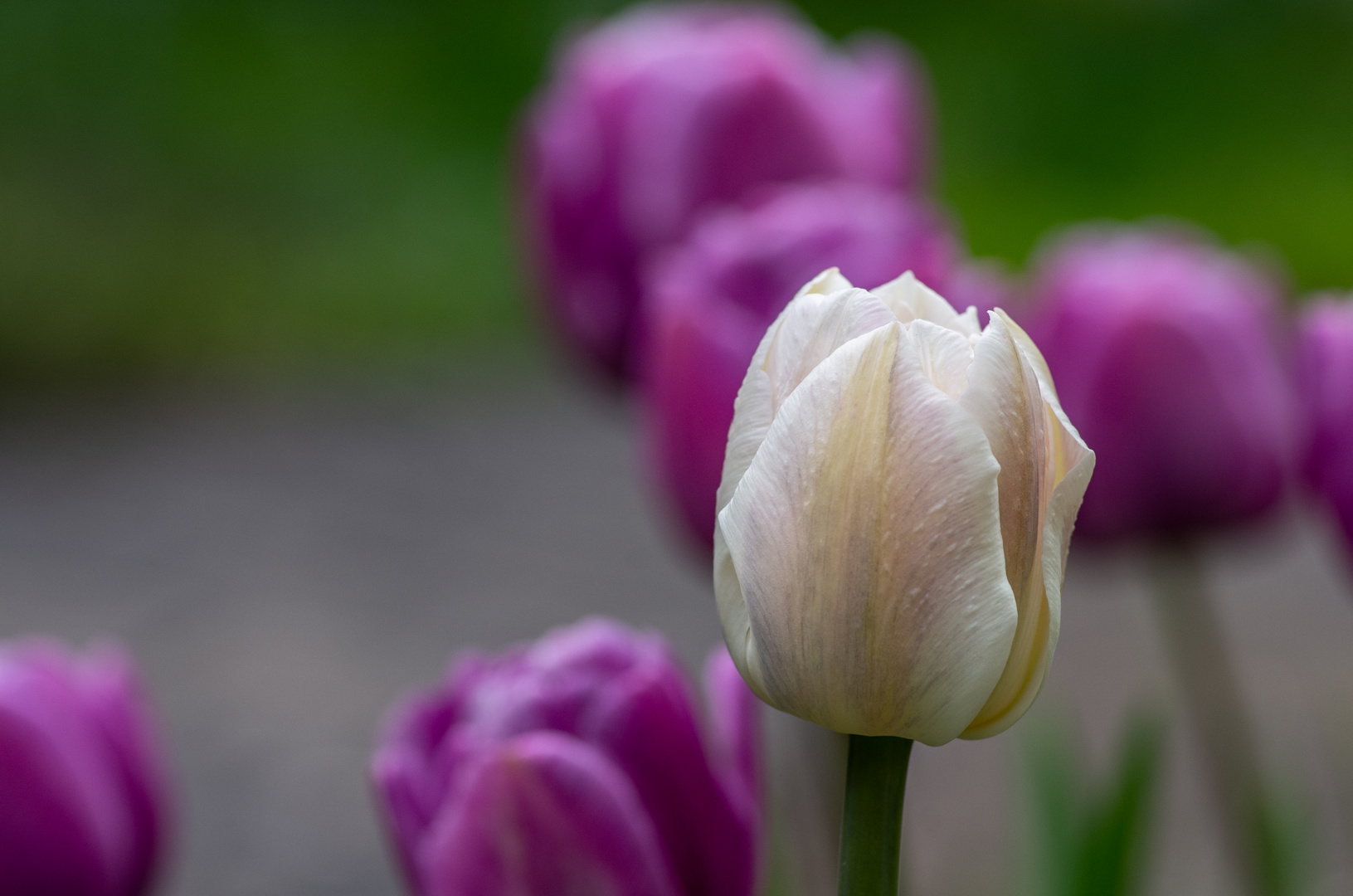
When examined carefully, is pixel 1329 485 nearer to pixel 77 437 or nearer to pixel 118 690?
pixel 118 690

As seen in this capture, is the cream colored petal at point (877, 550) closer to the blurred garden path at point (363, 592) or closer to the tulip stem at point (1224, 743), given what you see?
the tulip stem at point (1224, 743)

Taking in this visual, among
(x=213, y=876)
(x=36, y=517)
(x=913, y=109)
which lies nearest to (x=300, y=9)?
(x=36, y=517)

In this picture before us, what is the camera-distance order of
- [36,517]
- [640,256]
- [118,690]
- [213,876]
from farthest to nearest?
[36,517] < [213,876] < [640,256] < [118,690]

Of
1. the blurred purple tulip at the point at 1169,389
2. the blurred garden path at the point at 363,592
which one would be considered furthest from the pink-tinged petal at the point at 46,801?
the blurred garden path at the point at 363,592

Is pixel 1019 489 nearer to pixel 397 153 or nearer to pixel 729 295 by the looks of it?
pixel 729 295

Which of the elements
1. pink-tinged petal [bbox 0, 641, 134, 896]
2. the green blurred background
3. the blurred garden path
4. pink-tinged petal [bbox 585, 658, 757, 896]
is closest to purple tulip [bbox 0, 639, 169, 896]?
pink-tinged petal [bbox 0, 641, 134, 896]

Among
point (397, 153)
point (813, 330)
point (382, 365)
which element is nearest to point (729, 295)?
point (813, 330)

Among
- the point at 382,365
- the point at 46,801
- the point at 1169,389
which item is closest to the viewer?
the point at 46,801
